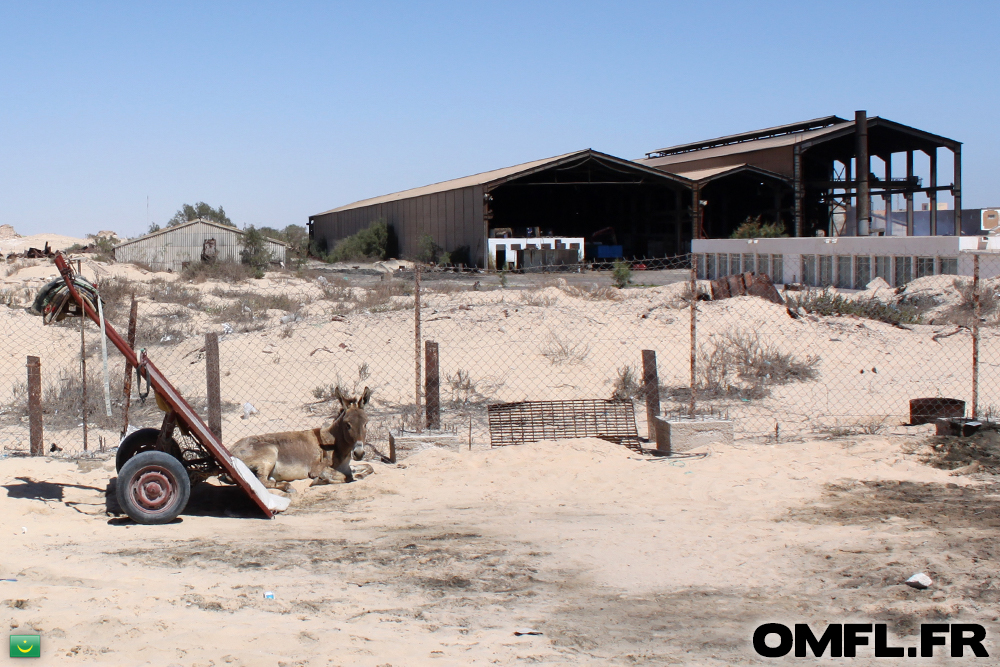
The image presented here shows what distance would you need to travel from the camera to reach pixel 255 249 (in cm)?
4678

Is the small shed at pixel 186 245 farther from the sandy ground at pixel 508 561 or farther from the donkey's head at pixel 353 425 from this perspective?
the sandy ground at pixel 508 561

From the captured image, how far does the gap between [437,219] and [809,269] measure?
26.8 meters

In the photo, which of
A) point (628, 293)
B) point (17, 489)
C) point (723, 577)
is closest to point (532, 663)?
point (723, 577)

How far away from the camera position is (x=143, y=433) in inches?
320

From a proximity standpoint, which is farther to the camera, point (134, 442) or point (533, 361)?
point (533, 361)

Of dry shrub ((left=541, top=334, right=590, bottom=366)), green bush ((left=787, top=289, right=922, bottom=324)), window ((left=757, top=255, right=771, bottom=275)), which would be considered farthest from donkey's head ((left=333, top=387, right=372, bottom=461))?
window ((left=757, top=255, right=771, bottom=275))

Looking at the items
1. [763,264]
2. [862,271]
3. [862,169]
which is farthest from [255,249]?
[862,169]

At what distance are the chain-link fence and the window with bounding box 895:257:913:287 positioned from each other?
282 inches

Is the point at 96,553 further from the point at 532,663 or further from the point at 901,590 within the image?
the point at 901,590

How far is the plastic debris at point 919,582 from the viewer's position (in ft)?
18.0

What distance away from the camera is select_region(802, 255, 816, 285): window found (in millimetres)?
34125

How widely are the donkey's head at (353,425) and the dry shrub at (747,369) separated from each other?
21.9ft

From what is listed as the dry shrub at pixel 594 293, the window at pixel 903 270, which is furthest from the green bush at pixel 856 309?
the window at pixel 903 270

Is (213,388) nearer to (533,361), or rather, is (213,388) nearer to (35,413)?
(35,413)
